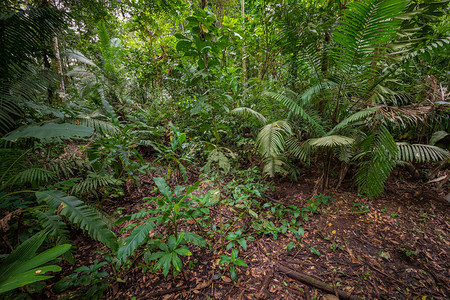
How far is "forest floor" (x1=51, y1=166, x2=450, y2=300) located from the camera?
1318 millimetres

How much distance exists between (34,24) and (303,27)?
3.26 metres

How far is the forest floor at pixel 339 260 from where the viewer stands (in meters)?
1.32

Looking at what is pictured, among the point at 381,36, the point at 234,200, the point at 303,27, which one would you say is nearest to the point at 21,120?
the point at 234,200

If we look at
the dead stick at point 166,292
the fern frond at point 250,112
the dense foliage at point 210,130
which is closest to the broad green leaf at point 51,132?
the dense foliage at point 210,130

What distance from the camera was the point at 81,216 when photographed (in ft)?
4.22

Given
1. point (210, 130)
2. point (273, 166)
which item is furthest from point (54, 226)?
point (273, 166)

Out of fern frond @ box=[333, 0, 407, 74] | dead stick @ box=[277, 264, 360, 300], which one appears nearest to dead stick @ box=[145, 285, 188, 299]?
dead stick @ box=[277, 264, 360, 300]

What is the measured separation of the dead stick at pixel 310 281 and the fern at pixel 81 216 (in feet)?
4.67

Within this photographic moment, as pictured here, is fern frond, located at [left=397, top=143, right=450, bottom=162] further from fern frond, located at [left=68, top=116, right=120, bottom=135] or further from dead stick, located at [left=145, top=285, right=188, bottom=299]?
fern frond, located at [left=68, top=116, right=120, bottom=135]

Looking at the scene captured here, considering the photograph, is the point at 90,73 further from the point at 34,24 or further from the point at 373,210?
the point at 373,210

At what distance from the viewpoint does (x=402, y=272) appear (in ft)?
4.58

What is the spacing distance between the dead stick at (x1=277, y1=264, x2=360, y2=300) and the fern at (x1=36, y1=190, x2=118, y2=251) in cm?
142

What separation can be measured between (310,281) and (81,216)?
1.92 m

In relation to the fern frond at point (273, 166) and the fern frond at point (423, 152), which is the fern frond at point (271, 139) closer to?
the fern frond at point (273, 166)
